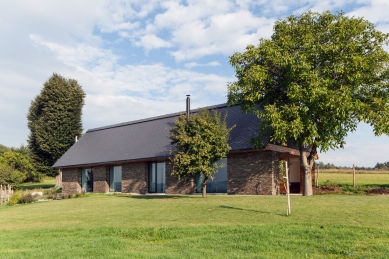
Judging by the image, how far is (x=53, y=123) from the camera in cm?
4375

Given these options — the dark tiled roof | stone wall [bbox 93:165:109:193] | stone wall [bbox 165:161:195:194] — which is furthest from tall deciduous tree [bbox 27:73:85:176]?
stone wall [bbox 165:161:195:194]

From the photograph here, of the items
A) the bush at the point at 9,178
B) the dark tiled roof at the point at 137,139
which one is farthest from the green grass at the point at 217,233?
the bush at the point at 9,178

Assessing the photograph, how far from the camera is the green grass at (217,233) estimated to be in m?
8.79

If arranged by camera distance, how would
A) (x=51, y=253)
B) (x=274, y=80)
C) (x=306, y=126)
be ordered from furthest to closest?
(x=274, y=80)
(x=306, y=126)
(x=51, y=253)

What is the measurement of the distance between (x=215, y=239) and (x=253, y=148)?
11.3 meters

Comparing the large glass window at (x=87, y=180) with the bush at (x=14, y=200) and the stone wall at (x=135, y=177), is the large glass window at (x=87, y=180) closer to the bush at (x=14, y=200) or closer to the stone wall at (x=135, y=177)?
the stone wall at (x=135, y=177)

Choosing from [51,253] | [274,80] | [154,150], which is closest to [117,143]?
[154,150]

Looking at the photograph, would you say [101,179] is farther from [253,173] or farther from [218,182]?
[253,173]

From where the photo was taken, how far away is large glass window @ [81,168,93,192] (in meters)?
34.1

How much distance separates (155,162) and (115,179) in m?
5.32

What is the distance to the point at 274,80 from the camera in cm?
1888

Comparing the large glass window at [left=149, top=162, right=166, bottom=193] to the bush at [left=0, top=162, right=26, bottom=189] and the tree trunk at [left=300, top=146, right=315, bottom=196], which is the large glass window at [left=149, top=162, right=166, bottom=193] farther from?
the bush at [left=0, top=162, right=26, bottom=189]

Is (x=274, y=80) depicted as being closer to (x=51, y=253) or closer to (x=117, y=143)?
(x=51, y=253)

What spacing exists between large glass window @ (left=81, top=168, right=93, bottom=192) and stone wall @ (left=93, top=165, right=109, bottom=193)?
132 centimetres
